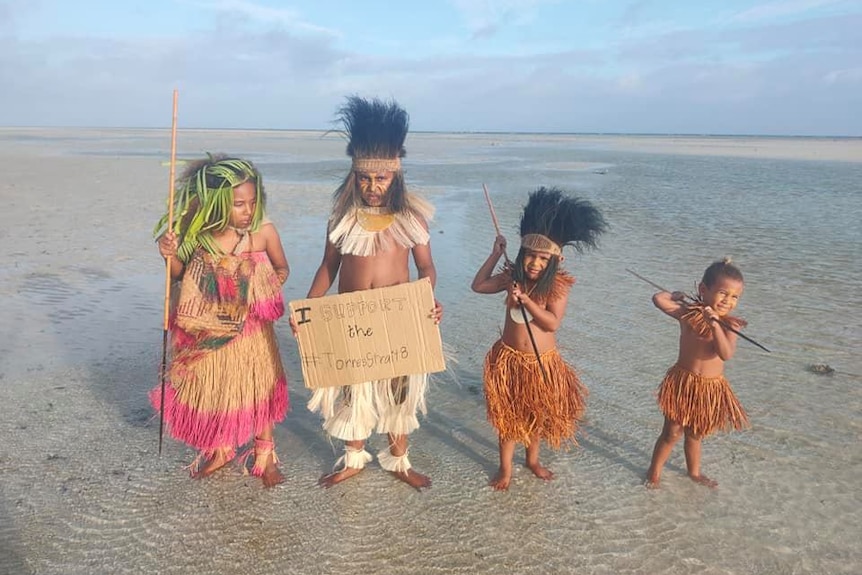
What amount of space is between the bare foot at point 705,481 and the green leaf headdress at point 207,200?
2.94 metres

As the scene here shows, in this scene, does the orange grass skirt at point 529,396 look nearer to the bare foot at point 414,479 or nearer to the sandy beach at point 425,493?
the sandy beach at point 425,493

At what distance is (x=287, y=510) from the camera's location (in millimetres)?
3361

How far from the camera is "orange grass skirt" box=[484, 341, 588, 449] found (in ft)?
11.1

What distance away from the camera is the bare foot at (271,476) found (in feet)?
11.8

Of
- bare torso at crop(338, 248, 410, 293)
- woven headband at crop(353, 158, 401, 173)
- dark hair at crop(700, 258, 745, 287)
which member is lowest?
bare torso at crop(338, 248, 410, 293)

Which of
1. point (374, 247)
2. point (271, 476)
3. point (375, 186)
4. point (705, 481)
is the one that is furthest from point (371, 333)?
point (705, 481)

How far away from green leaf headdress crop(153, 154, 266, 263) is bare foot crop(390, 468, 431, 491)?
1.68 meters

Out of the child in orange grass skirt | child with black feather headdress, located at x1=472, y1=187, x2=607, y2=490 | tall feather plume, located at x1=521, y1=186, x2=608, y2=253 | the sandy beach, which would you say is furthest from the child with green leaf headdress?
the child in orange grass skirt

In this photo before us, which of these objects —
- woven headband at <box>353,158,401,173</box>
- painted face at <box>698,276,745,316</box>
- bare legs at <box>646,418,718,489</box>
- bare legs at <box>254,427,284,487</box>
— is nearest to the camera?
painted face at <box>698,276,745,316</box>

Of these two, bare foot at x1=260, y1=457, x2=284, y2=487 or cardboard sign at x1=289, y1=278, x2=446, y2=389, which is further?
bare foot at x1=260, y1=457, x2=284, y2=487

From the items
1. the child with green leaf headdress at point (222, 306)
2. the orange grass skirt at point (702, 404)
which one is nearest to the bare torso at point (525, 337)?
the orange grass skirt at point (702, 404)

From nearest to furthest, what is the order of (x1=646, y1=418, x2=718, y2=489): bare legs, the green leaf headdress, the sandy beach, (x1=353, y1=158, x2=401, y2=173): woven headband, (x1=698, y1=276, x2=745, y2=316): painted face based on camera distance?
the sandy beach → (x1=698, y1=276, x2=745, y2=316): painted face → the green leaf headdress → (x1=353, y1=158, x2=401, y2=173): woven headband → (x1=646, y1=418, x2=718, y2=489): bare legs

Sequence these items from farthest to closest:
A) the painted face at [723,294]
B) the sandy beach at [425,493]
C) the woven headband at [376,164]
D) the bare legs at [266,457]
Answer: the bare legs at [266,457] < the woven headband at [376,164] < the painted face at [723,294] < the sandy beach at [425,493]

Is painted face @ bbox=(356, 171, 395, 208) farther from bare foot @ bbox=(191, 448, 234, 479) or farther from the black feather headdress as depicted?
bare foot @ bbox=(191, 448, 234, 479)
